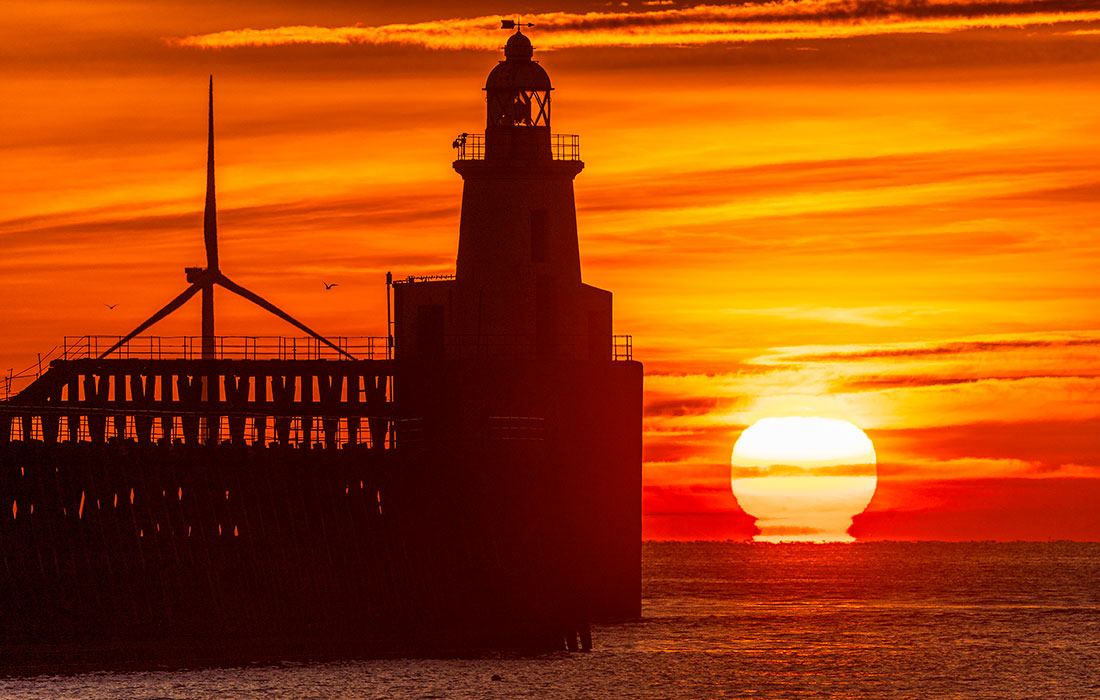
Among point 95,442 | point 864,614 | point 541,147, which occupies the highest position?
point 541,147

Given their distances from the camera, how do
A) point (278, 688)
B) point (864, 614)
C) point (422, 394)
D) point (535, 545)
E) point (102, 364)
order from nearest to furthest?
point (278, 688)
point (535, 545)
point (422, 394)
point (102, 364)
point (864, 614)

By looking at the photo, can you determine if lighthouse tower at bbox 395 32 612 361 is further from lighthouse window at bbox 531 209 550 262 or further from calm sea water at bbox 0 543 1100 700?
calm sea water at bbox 0 543 1100 700

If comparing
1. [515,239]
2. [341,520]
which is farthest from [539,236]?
[341,520]

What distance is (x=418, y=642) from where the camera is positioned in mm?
76438

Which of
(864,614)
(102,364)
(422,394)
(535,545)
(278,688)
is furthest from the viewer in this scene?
(864,614)

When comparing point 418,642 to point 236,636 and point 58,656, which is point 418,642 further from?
point 58,656

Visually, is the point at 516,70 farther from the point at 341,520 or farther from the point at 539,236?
the point at 341,520

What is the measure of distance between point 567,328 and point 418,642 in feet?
48.0

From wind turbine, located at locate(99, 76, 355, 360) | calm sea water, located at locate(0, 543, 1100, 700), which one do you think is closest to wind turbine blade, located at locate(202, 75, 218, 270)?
wind turbine, located at locate(99, 76, 355, 360)

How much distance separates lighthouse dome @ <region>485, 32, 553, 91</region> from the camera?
8281cm

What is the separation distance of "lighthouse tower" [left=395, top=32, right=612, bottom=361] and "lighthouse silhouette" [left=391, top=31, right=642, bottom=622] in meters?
0.06

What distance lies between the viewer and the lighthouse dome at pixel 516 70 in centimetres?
8281

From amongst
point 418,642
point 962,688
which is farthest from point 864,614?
point 418,642

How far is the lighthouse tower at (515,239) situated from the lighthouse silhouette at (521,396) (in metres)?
0.06
